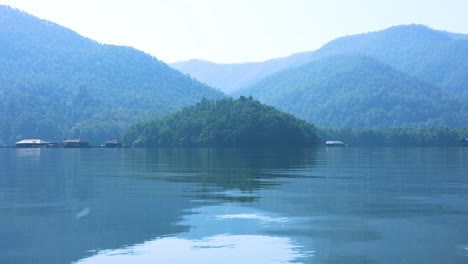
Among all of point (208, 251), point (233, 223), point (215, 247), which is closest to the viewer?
point (208, 251)

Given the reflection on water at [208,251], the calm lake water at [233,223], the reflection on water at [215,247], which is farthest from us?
the calm lake water at [233,223]

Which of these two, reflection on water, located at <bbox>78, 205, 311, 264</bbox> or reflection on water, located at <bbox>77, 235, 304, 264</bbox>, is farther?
reflection on water, located at <bbox>78, 205, 311, 264</bbox>

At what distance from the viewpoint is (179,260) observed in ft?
65.8

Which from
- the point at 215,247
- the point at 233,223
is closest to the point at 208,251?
the point at 215,247

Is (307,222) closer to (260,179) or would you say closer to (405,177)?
(260,179)

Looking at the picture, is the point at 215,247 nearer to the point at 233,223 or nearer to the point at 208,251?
the point at 208,251

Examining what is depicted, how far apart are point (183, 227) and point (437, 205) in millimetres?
14231

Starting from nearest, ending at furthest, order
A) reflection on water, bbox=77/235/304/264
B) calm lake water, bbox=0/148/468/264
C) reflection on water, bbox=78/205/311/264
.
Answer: reflection on water, bbox=77/235/304/264 < reflection on water, bbox=78/205/311/264 < calm lake water, bbox=0/148/468/264

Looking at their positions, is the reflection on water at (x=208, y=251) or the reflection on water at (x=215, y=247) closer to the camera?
the reflection on water at (x=208, y=251)

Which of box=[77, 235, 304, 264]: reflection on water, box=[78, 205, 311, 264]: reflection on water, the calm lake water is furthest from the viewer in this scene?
the calm lake water

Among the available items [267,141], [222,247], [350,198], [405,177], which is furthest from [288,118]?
[222,247]

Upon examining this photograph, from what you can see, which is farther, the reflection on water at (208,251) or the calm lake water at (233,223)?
the calm lake water at (233,223)

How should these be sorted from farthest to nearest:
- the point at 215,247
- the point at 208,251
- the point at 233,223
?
the point at 233,223
the point at 215,247
the point at 208,251

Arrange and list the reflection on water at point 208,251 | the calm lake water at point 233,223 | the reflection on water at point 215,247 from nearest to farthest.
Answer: the reflection on water at point 208,251 < the reflection on water at point 215,247 < the calm lake water at point 233,223
